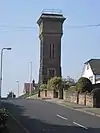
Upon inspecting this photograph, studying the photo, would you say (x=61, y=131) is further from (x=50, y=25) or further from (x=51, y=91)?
(x=50, y=25)

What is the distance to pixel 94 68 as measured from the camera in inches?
3150

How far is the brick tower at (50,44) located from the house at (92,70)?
53.2 feet

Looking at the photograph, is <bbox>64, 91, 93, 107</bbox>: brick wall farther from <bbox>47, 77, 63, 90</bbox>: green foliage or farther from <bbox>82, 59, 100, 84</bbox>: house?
<bbox>82, 59, 100, 84</bbox>: house

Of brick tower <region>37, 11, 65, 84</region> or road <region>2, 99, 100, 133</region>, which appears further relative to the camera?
brick tower <region>37, 11, 65, 84</region>

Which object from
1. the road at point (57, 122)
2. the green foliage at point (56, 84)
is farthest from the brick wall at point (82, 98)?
the green foliage at point (56, 84)

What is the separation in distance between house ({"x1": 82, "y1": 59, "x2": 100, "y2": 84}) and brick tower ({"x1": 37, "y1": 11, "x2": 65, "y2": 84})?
16227 millimetres

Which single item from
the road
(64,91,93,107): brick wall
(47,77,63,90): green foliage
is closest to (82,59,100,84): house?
(47,77,63,90): green foliage

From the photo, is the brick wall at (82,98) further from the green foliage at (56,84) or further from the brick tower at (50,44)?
the brick tower at (50,44)

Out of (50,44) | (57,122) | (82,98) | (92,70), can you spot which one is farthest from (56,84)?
(57,122)

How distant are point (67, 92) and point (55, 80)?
50.0 ft

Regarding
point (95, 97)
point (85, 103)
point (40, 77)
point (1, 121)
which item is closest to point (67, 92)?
point (85, 103)

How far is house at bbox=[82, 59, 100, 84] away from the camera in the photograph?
77875 millimetres

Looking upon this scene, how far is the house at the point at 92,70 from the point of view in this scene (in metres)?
77.9

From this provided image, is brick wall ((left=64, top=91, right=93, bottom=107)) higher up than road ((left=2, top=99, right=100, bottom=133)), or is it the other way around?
brick wall ((left=64, top=91, right=93, bottom=107))
